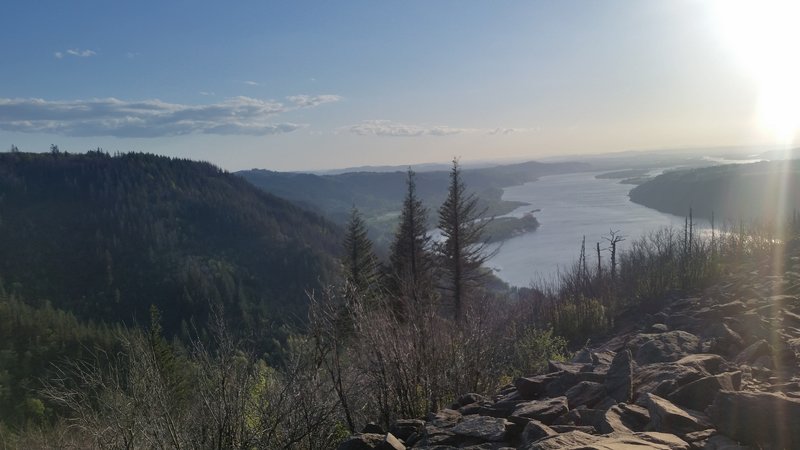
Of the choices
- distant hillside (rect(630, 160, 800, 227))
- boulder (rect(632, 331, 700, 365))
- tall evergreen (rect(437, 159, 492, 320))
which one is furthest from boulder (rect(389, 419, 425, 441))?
distant hillside (rect(630, 160, 800, 227))

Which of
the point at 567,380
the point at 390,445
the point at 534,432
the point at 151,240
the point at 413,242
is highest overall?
the point at 534,432

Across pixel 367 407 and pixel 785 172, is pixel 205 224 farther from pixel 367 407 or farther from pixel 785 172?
pixel 367 407

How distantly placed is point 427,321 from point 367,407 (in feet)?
4.63

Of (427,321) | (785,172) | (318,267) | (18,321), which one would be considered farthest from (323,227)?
(427,321)

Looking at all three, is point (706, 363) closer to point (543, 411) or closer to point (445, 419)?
point (543, 411)

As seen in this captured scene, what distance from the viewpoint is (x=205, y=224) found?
438ft

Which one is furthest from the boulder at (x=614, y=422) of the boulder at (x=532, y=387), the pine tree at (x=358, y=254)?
the pine tree at (x=358, y=254)

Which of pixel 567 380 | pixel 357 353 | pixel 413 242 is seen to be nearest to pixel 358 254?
pixel 413 242

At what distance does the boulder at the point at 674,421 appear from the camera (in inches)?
176

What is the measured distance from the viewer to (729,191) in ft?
320

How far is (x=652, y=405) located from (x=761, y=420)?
0.81 meters

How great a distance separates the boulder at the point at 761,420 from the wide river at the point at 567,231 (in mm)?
54370

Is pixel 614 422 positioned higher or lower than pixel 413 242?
higher

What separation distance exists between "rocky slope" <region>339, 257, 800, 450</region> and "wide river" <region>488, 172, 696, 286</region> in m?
51.5
